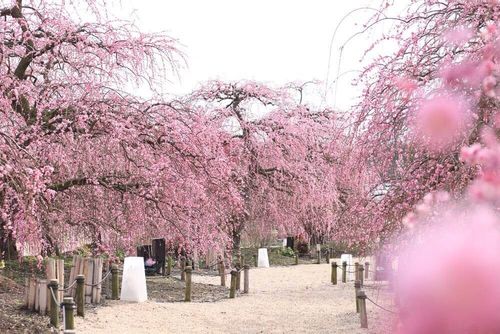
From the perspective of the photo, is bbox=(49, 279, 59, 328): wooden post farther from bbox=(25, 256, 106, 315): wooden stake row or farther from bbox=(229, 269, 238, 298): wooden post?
bbox=(229, 269, 238, 298): wooden post

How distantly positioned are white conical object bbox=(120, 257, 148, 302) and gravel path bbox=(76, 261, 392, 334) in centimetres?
24

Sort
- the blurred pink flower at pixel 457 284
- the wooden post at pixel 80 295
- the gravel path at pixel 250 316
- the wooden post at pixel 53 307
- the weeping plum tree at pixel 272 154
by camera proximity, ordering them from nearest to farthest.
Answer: the blurred pink flower at pixel 457 284 → the wooden post at pixel 53 307 → the wooden post at pixel 80 295 → the gravel path at pixel 250 316 → the weeping plum tree at pixel 272 154

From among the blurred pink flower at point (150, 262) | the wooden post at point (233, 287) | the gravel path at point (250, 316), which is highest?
the blurred pink flower at point (150, 262)

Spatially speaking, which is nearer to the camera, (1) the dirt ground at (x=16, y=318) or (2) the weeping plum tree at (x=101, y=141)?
(1) the dirt ground at (x=16, y=318)

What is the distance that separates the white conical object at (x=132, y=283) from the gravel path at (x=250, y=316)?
0.78ft

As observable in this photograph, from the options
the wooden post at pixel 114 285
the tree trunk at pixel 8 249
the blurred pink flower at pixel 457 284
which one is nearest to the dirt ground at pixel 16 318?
the wooden post at pixel 114 285

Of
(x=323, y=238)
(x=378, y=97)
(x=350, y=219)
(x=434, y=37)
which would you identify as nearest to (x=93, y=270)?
(x=350, y=219)

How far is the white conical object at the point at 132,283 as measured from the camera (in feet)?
35.8

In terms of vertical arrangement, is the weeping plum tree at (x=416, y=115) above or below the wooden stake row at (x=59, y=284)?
above

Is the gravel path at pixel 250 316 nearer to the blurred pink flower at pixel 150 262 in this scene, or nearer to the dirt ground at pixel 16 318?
the dirt ground at pixel 16 318

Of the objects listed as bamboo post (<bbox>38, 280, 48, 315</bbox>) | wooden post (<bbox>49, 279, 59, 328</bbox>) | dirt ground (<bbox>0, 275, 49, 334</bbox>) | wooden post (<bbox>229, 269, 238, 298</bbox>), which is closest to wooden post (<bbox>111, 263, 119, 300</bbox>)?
dirt ground (<bbox>0, 275, 49, 334</bbox>)

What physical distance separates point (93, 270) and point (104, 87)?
2967 mm

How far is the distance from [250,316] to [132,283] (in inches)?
82.1

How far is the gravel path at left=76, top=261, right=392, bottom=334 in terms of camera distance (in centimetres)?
907
